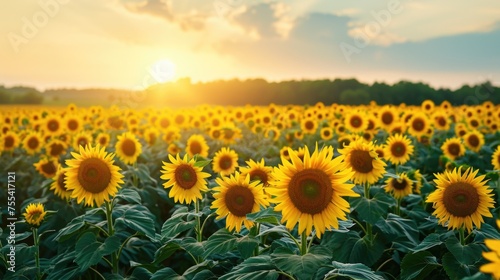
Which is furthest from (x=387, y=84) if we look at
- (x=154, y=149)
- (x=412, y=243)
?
(x=412, y=243)

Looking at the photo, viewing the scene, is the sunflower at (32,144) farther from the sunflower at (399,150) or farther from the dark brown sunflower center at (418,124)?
the dark brown sunflower center at (418,124)

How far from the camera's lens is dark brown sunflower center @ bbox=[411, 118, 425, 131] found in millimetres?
10977

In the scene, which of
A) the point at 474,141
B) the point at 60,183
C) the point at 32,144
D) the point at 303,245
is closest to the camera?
the point at 303,245

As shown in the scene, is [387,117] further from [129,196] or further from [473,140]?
[129,196]

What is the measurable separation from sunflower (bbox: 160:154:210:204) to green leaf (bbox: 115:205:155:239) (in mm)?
331

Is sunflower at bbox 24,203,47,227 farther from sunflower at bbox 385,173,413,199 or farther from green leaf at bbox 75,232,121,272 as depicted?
sunflower at bbox 385,173,413,199

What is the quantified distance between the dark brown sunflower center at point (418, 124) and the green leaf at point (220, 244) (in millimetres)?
8041

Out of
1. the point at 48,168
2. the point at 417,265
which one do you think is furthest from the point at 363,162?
the point at 48,168

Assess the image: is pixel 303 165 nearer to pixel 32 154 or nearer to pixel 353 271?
pixel 353 271

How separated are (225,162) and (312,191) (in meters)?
3.71

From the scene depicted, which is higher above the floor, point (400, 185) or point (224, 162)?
point (224, 162)

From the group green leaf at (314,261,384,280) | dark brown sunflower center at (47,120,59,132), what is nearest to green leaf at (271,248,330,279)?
green leaf at (314,261,384,280)

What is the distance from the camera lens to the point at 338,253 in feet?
15.1

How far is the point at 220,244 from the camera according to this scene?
378cm
